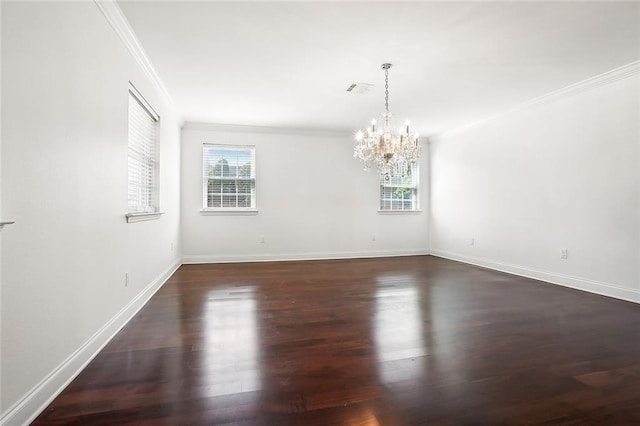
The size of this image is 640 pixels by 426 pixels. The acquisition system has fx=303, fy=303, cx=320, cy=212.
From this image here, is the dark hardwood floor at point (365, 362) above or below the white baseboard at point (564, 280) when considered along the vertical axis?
below

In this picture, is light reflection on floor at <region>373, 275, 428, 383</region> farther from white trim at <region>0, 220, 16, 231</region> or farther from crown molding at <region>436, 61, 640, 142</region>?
crown molding at <region>436, 61, 640, 142</region>

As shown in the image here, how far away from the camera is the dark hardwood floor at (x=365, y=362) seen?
1440 millimetres

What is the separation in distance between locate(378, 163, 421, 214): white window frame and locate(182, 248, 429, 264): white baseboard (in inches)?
33.9

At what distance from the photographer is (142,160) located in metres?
3.31

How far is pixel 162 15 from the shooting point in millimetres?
2338

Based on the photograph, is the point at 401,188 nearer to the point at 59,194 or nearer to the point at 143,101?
the point at 143,101

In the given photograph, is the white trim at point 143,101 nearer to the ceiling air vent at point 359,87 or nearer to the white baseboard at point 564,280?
the ceiling air vent at point 359,87

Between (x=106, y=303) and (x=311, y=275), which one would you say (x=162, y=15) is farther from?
(x=311, y=275)

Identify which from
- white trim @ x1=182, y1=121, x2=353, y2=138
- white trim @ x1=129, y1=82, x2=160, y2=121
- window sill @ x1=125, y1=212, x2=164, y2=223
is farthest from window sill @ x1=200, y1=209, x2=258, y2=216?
white trim @ x1=129, y1=82, x2=160, y2=121

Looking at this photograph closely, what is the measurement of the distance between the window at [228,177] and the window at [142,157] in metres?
1.75

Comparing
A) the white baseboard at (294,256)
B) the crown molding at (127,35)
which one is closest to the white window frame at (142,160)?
the crown molding at (127,35)

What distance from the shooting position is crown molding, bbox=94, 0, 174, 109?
216 cm

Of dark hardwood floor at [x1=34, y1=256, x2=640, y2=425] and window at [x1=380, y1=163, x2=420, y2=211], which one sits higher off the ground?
window at [x1=380, y1=163, x2=420, y2=211]

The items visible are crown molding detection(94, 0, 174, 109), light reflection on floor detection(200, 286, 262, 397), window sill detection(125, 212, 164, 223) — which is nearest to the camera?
light reflection on floor detection(200, 286, 262, 397)
